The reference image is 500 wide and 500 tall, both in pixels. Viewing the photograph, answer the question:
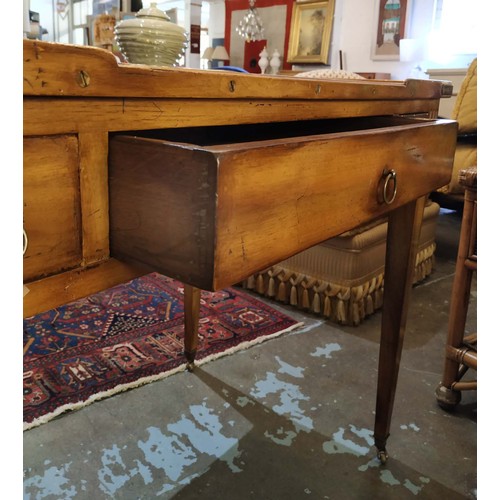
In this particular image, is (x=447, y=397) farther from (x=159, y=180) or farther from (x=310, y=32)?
(x=310, y=32)

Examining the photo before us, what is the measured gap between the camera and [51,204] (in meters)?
0.48

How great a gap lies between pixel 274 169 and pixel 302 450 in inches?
34.9

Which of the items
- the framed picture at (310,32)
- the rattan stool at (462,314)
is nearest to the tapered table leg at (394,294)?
the rattan stool at (462,314)

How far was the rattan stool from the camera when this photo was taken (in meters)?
1.29

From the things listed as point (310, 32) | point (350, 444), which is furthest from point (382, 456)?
point (310, 32)

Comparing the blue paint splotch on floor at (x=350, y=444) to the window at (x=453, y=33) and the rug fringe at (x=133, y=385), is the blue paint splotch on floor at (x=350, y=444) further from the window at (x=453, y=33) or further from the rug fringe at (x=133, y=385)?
the window at (x=453, y=33)

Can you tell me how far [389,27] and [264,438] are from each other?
4.52 m

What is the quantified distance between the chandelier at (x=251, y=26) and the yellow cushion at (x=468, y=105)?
4.25m

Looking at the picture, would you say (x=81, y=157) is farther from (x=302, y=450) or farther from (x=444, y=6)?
(x=444, y=6)

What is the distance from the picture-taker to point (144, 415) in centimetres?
130

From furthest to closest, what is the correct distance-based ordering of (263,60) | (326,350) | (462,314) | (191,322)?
1. (263,60)
2. (326,350)
3. (191,322)
4. (462,314)

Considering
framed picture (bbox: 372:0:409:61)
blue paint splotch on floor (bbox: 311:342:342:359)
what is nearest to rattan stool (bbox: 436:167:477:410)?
blue paint splotch on floor (bbox: 311:342:342:359)
